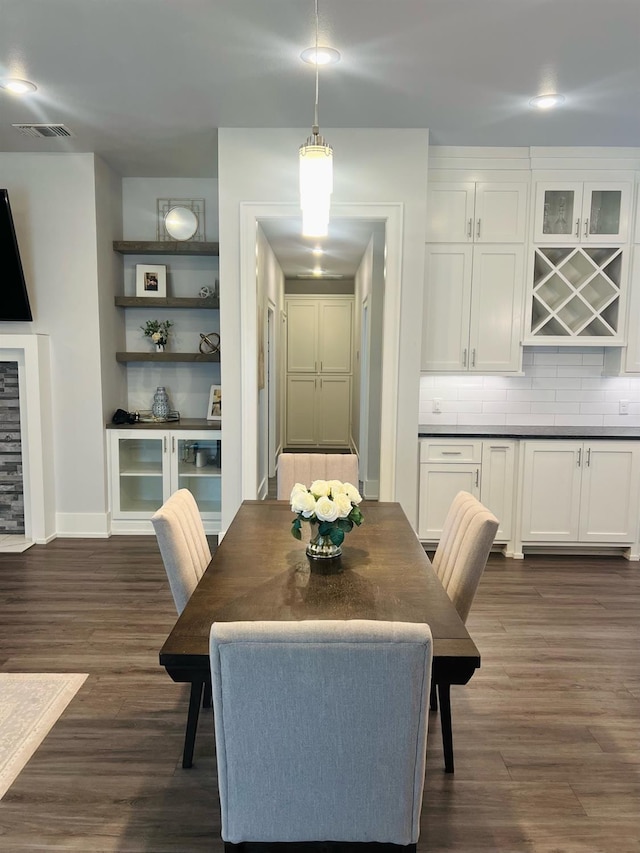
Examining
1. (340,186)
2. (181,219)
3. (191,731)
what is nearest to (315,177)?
(191,731)

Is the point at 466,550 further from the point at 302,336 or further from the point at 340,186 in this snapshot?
the point at 302,336

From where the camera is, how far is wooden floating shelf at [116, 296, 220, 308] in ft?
15.4

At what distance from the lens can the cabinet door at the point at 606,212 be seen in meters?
4.18

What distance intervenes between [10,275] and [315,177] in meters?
3.31

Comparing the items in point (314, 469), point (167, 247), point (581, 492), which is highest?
point (167, 247)

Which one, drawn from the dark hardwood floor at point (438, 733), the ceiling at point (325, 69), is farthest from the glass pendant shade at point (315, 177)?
the dark hardwood floor at point (438, 733)

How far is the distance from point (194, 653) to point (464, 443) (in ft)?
Result: 10.1

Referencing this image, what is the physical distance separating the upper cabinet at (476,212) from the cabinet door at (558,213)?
110 millimetres

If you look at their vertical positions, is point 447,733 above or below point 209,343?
below

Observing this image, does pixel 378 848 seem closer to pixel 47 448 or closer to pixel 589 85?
pixel 589 85

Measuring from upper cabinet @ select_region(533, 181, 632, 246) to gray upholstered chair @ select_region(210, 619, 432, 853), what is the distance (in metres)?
3.77

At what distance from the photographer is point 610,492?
167 inches

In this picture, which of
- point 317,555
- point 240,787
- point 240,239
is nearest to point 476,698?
point 317,555

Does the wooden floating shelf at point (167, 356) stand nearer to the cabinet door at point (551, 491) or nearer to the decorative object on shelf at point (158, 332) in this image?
the decorative object on shelf at point (158, 332)
